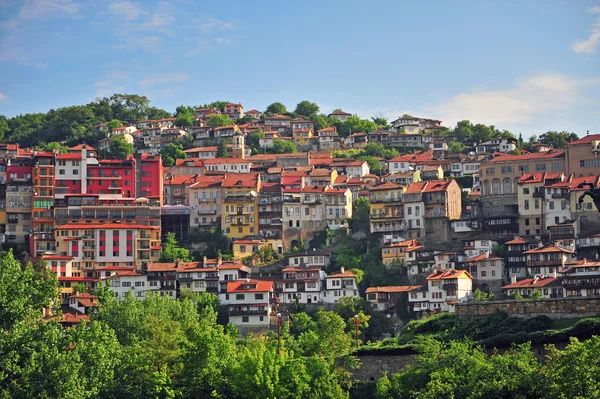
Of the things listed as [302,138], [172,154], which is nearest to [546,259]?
[172,154]

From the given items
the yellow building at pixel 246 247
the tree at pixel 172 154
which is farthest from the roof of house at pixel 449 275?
the tree at pixel 172 154

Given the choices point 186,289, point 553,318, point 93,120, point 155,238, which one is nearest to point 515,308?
point 553,318

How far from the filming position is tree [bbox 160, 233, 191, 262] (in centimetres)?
9812

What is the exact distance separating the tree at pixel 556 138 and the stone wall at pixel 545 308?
61097mm

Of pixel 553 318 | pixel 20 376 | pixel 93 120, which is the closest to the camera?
pixel 20 376

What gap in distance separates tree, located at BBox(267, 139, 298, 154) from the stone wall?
6955 centimetres

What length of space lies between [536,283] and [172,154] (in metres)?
59.9

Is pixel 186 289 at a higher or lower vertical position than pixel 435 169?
lower

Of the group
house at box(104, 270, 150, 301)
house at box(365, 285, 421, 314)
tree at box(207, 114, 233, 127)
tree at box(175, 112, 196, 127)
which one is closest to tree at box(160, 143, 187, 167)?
tree at box(207, 114, 233, 127)

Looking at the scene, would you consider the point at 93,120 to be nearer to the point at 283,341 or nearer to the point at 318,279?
the point at 318,279

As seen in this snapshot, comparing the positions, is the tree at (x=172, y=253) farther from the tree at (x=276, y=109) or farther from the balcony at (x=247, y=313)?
the tree at (x=276, y=109)

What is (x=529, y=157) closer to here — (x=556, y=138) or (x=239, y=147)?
(x=556, y=138)

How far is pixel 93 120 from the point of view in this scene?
15488cm

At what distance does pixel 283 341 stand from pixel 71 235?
103 ft
